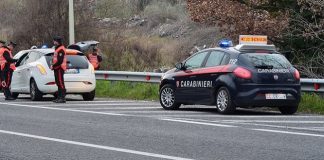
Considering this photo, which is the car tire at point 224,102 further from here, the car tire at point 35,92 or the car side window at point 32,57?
the car side window at point 32,57

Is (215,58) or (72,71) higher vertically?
(215,58)

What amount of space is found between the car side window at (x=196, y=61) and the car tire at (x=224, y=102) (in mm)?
1184

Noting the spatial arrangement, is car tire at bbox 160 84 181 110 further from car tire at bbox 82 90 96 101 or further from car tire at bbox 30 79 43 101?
car tire at bbox 30 79 43 101

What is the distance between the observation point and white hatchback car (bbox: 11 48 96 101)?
22.7 m

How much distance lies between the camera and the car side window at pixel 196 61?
1893 centimetres

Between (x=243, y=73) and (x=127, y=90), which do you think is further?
(x=127, y=90)

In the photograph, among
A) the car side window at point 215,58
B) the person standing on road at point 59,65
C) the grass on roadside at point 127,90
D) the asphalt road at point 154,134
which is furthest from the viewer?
the grass on roadside at point 127,90

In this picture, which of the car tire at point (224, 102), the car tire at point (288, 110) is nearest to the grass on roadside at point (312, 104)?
the car tire at point (288, 110)

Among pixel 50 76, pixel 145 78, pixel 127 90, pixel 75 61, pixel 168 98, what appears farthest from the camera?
pixel 127 90

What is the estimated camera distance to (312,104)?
757 inches

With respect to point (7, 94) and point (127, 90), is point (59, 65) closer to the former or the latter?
point (7, 94)

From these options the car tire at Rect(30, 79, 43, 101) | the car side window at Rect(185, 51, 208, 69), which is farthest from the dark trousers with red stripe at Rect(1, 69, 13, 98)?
the car side window at Rect(185, 51, 208, 69)

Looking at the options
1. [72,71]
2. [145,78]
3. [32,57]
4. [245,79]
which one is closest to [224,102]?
[245,79]

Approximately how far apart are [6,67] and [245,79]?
8427 mm
